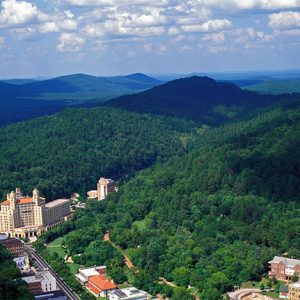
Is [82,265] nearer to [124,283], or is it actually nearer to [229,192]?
[124,283]

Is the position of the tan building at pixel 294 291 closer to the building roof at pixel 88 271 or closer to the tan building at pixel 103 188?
the building roof at pixel 88 271

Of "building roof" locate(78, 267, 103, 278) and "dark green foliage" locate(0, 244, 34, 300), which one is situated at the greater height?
"dark green foliage" locate(0, 244, 34, 300)

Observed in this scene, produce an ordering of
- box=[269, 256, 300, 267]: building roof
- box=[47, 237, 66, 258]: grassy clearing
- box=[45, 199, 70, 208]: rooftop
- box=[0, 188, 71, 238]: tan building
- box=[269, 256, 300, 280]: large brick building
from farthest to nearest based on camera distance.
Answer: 1. box=[45, 199, 70, 208]: rooftop
2. box=[0, 188, 71, 238]: tan building
3. box=[47, 237, 66, 258]: grassy clearing
4. box=[269, 256, 300, 267]: building roof
5. box=[269, 256, 300, 280]: large brick building

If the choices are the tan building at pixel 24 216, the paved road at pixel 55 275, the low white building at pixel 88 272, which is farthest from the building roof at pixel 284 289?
the tan building at pixel 24 216

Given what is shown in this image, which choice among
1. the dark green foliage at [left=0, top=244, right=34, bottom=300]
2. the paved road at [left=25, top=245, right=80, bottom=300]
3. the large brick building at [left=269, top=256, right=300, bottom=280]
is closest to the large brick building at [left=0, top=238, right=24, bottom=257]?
the paved road at [left=25, top=245, right=80, bottom=300]

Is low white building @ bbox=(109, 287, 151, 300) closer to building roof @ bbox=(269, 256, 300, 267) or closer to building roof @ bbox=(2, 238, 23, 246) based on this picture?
building roof @ bbox=(269, 256, 300, 267)

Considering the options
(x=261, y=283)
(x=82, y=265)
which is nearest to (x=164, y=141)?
(x=82, y=265)

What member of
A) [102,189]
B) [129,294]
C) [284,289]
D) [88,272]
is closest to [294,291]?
[284,289]
